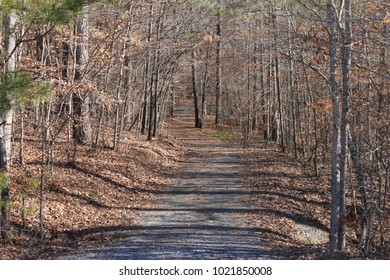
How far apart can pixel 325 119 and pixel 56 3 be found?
1229cm

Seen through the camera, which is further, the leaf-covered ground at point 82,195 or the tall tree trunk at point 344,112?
the leaf-covered ground at point 82,195

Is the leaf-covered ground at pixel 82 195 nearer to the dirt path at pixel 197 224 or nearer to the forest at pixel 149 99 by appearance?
the forest at pixel 149 99

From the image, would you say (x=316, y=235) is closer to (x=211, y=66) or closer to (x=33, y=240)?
(x=33, y=240)

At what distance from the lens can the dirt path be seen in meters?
8.89

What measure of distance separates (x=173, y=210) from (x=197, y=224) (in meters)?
1.73

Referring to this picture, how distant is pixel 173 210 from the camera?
42.1 feet

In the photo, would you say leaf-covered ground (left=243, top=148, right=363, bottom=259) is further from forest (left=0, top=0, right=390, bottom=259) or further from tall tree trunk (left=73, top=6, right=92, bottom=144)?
tall tree trunk (left=73, top=6, right=92, bottom=144)

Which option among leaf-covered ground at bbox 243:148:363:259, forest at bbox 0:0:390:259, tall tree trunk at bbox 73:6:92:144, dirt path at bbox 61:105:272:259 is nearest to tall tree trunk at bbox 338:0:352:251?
forest at bbox 0:0:390:259

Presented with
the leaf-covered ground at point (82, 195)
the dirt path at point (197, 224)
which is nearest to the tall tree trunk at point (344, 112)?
the dirt path at point (197, 224)

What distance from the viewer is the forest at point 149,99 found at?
29.5 ft

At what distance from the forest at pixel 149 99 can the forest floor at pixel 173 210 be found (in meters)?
0.10

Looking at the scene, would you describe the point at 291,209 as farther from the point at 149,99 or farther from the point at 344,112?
the point at 149,99

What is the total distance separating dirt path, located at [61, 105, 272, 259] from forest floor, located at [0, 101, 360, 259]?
0.02 m

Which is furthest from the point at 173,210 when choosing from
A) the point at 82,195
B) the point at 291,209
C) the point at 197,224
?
the point at 291,209
